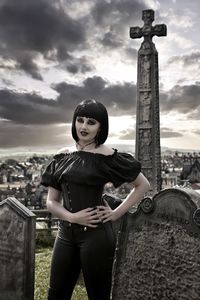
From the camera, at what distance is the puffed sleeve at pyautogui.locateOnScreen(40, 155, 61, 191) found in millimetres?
3490

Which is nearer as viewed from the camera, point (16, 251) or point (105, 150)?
point (105, 150)

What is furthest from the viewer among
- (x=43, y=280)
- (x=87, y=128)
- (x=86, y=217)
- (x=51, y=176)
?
(x=43, y=280)

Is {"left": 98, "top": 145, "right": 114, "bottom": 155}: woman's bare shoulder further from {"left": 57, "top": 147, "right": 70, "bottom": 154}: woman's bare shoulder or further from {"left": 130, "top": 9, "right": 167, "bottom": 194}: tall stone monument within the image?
{"left": 130, "top": 9, "right": 167, "bottom": 194}: tall stone monument

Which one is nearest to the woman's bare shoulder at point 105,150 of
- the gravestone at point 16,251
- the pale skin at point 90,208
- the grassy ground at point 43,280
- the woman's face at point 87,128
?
the pale skin at point 90,208

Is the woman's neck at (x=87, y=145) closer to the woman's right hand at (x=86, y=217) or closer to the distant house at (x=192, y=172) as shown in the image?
the woman's right hand at (x=86, y=217)

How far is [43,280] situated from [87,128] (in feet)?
15.1

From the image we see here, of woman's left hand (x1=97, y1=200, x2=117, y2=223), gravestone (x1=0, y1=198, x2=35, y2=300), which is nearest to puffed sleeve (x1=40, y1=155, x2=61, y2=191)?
woman's left hand (x1=97, y1=200, x2=117, y2=223)

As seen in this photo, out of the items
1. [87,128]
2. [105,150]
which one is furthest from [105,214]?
[87,128]

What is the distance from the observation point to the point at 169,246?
12.3 feet

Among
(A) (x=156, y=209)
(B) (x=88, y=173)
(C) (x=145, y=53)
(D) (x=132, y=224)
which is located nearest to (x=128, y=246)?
(D) (x=132, y=224)

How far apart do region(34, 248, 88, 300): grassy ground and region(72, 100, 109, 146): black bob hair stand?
11.3ft

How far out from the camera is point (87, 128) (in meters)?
3.40

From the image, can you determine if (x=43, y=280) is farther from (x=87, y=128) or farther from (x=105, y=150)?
(x=87, y=128)

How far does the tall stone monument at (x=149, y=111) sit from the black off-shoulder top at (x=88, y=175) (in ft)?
23.5
